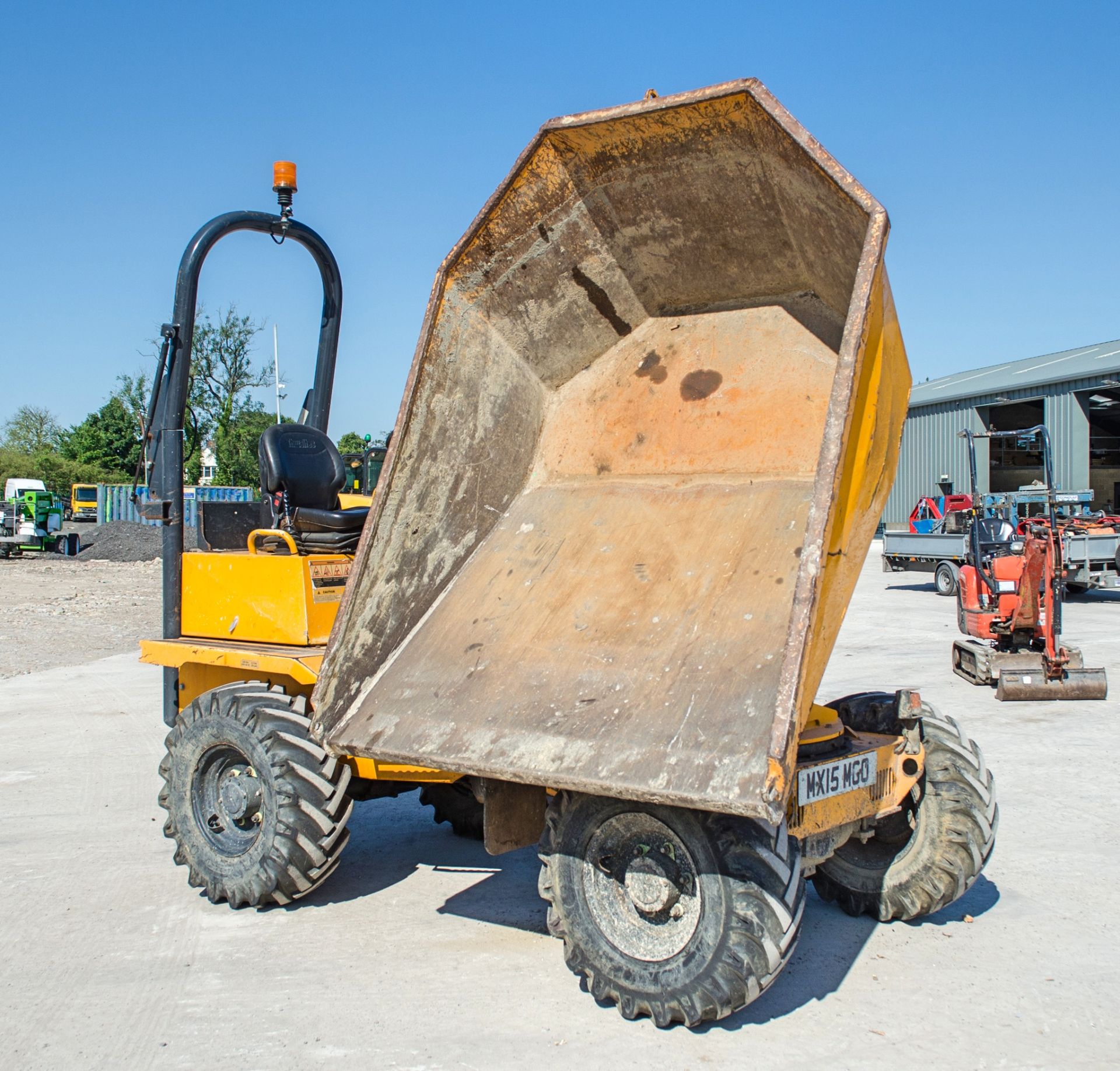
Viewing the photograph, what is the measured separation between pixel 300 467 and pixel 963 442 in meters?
26.8

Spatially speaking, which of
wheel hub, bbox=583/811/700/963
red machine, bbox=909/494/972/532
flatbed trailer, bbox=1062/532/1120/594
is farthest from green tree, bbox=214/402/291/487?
wheel hub, bbox=583/811/700/963

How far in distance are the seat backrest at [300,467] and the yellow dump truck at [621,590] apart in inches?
1.0

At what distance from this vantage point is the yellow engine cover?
4.78 metres

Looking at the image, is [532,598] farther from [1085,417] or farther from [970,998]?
[1085,417]

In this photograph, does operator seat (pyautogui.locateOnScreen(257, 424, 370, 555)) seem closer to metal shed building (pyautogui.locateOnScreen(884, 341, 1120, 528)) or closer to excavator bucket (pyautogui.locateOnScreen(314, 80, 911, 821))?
excavator bucket (pyautogui.locateOnScreen(314, 80, 911, 821))

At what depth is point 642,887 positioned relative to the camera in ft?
11.7

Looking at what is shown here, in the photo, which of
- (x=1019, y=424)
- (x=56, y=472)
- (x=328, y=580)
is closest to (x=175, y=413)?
(x=328, y=580)

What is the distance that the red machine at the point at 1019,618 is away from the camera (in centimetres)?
907

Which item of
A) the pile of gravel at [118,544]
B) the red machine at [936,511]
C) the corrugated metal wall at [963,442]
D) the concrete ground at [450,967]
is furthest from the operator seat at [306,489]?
the pile of gravel at [118,544]

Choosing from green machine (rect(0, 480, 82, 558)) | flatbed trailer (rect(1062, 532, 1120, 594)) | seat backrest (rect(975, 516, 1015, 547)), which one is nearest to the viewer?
seat backrest (rect(975, 516, 1015, 547))

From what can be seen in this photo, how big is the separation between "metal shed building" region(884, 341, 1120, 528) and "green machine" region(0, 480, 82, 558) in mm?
24159

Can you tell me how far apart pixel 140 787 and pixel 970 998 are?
5.16 meters

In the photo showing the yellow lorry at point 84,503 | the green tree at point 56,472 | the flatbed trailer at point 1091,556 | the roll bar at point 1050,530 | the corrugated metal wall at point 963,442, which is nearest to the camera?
the roll bar at point 1050,530

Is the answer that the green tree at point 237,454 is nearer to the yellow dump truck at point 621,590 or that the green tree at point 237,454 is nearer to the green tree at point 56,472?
the green tree at point 56,472
